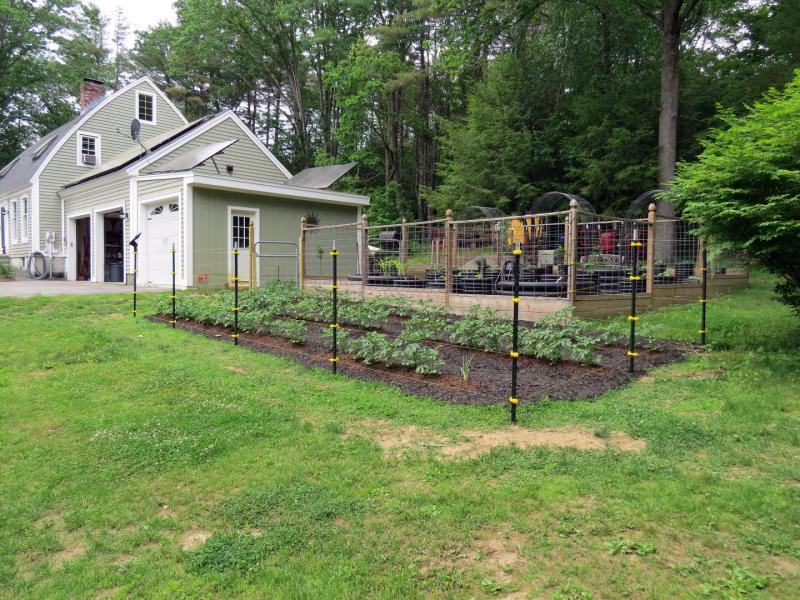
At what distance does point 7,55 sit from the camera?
98.3 feet

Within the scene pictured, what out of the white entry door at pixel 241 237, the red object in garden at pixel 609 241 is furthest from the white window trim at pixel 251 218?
the red object in garden at pixel 609 241

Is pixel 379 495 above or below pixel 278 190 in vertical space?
below

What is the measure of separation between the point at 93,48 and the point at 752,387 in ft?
140

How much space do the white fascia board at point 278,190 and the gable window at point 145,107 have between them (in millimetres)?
9336

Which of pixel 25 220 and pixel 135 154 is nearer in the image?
pixel 135 154

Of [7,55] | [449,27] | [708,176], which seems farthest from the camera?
[7,55]

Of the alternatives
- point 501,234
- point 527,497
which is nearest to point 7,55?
point 501,234

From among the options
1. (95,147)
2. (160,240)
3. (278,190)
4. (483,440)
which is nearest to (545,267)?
(483,440)

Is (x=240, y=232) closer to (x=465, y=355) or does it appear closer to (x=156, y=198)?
(x=156, y=198)

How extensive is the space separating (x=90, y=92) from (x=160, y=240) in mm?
13376

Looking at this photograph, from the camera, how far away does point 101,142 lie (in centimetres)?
2136

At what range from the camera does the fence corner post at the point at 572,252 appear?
25.4 feet

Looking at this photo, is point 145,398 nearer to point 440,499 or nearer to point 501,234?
point 440,499

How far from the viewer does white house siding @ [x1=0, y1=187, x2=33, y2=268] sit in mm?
20781
